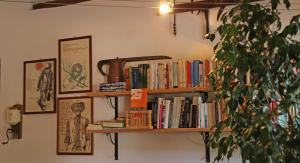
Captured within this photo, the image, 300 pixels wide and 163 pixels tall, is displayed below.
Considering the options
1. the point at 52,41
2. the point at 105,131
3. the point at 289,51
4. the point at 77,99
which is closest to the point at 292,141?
the point at 289,51

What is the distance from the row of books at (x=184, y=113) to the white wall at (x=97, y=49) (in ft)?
0.75

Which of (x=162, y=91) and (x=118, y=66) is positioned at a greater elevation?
(x=118, y=66)

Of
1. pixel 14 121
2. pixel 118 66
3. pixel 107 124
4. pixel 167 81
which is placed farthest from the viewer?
pixel 14 121

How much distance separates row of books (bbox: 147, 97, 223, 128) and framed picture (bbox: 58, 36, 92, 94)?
76cm

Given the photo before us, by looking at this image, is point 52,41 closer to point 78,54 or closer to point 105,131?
point 78,54

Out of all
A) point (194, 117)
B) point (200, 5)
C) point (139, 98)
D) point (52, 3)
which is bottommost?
point (194, 117)

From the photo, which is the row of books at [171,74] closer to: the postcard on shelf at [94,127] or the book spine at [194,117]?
the book spine at [194,117]

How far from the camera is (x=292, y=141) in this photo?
1314mm

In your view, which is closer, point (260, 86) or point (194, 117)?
point (260, 86)

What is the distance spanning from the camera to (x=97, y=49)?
3.35m

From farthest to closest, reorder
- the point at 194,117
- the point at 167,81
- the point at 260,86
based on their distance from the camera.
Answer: the point at 167,81
the point at 194,117
the point at 260,86

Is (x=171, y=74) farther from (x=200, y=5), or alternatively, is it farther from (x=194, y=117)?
(x=200, y=5)

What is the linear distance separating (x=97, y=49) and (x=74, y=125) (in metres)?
0.70

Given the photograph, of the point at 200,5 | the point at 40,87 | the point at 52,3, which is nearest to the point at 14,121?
the point at 40,87
